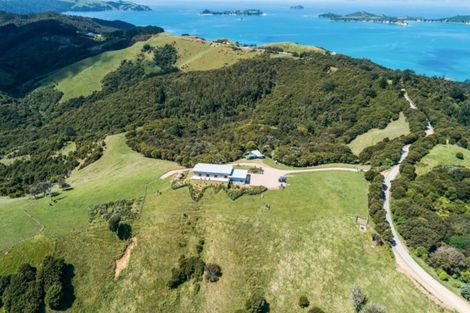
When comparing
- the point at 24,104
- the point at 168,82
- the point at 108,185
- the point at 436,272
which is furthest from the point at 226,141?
the point at 24,104

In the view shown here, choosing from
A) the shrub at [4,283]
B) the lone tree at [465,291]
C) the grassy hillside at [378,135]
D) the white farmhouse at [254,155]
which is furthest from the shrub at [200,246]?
the grassy hillside at [378,135]

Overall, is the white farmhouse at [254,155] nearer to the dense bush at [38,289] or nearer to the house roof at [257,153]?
the house roof at [257,153]

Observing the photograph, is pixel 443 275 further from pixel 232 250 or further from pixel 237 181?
pixel 237 181

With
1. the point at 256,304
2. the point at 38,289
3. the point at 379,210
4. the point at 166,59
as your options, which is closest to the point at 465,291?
the point at 379,210

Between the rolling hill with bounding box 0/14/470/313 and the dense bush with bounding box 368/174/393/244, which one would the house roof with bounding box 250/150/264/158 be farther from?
the dense bush with bounding box 368/174/393/244

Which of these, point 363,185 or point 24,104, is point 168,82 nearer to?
point 24,104

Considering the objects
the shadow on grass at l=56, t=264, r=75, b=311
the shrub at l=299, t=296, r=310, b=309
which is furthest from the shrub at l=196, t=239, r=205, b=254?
the shadow on grass at l=56, t=264, r=75, b=311
